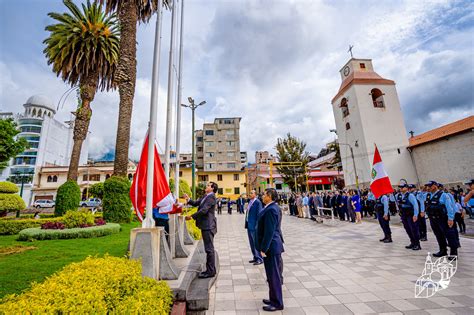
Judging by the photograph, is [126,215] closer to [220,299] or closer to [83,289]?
[220,299]

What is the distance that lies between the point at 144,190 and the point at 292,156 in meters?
27.0

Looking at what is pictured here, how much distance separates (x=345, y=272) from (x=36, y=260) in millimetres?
7342

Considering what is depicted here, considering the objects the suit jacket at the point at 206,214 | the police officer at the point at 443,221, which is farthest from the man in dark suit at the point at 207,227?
the police officer at the point at 443,221

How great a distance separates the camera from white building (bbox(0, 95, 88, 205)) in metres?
55.3

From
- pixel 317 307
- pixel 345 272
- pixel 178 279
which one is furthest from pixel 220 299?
pixel 345 272

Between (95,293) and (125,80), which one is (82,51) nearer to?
(125,80)

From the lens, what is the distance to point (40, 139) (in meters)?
57.6

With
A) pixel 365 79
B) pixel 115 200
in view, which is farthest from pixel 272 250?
pixel 365 79

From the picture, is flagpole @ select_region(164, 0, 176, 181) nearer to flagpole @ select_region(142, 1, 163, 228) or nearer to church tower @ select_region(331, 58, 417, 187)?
flagpole @ select_region(142, 1, 163, 228)

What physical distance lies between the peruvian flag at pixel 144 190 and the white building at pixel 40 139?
6273 cm

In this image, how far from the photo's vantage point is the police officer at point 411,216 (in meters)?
7.05

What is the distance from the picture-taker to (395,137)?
25.1 m

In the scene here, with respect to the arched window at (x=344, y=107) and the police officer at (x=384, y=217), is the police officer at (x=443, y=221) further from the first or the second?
the arched window at (x=344, y=107)

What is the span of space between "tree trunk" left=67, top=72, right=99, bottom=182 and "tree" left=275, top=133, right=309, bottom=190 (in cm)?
2257
